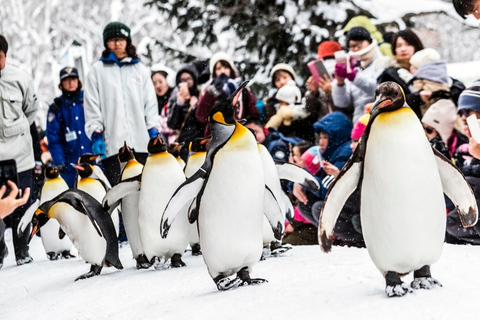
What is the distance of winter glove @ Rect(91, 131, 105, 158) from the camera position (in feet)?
16.6

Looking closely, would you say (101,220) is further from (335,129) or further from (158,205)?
(335,129)

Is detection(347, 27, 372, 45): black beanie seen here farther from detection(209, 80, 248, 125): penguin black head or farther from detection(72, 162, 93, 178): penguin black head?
detection(209, 80, 248, 125): penguin black head

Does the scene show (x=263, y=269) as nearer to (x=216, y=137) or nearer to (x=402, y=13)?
(x=216, y=137)

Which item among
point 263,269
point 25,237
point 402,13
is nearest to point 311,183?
point 263,269

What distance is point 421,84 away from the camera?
16.3ft

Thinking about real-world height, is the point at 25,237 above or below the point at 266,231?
below

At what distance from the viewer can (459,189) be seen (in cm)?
266

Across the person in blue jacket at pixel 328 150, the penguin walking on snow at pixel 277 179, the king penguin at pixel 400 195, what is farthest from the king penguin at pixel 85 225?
the king penguin at pixel 400 195

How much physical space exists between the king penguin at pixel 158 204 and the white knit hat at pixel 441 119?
1771mm

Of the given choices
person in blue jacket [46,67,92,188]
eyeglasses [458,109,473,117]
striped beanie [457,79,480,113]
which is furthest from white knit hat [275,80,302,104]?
striped beanie [457,79,480,113]

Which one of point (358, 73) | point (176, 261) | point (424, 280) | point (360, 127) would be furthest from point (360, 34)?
point (424, 280)

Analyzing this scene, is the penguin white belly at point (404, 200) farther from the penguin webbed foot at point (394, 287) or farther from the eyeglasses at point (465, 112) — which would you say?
the eyeglasses at point (465, 112)

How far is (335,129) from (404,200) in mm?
2778

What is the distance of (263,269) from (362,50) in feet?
9.26
